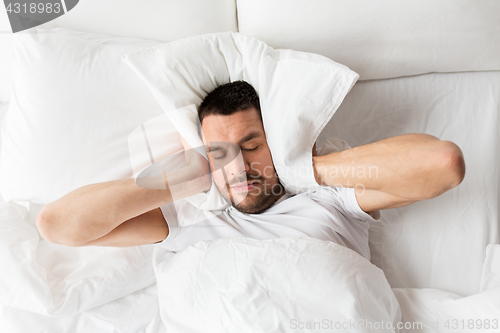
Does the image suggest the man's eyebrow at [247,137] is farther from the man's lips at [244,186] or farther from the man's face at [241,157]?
the man's lips at [244,186]

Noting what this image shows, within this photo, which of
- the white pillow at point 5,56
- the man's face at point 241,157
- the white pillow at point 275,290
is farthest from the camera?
the white pillow at point 5,56

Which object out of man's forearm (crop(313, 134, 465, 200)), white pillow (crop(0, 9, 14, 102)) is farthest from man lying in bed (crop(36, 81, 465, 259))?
white pillow (crop(0, 9, 14, 102))

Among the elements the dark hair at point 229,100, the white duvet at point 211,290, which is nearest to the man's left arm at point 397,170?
the white duvet at point 211,290

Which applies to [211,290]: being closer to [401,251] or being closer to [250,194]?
[250,194]

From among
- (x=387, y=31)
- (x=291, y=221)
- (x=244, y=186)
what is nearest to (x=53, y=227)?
(x=244, y=186)

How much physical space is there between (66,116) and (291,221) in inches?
27.7

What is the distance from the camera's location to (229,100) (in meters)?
0.91

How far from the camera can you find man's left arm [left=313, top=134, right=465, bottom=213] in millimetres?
667

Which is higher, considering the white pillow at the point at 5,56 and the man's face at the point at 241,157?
the white pillow at the point at 5,56

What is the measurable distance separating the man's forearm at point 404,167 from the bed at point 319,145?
0.19 metres

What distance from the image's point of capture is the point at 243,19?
105 cm

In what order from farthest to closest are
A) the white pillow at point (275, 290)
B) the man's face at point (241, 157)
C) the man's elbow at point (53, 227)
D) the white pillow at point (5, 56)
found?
the white pillow at point (5, 56), the man's face at point (241, 157), the man's elbow at point (53, 227), the white pillow at point (275, 290)

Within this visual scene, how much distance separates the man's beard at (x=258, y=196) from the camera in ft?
3.02

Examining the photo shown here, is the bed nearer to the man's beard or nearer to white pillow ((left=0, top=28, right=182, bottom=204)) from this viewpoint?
white pillow ((left=0, top=28, right=182, bottom=204))
